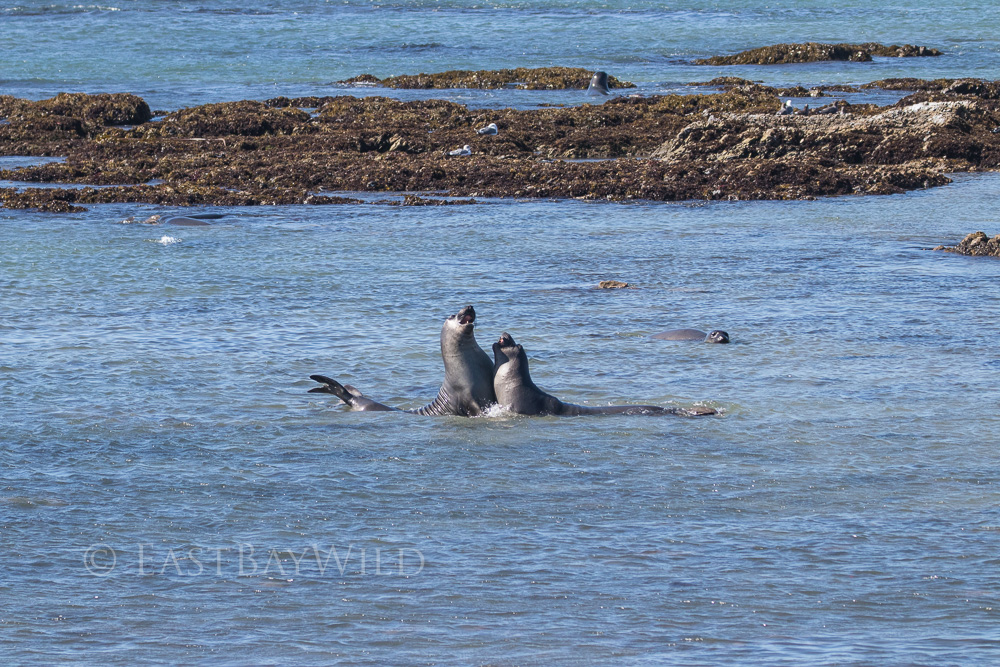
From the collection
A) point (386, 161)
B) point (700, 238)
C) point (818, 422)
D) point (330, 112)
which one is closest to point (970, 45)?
point (330, 112)

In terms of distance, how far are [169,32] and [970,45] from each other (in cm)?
2946

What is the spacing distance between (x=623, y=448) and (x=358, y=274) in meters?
6.45

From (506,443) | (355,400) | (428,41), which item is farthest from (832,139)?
(428,41)

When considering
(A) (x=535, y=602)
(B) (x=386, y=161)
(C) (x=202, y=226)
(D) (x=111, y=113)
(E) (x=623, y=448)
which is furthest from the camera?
(D) (x=111, y=113)

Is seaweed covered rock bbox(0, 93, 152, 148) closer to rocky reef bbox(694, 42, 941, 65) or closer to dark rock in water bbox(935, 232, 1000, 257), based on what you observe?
dark rock in water bbox(935, 232, 1000, 257)

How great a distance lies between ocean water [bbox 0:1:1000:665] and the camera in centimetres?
541

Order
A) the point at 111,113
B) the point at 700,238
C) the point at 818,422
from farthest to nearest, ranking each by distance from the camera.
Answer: the point at 111,113 → the point at 700,238 → the point at 818,422

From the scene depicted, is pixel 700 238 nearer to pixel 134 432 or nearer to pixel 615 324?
pixel 615 324

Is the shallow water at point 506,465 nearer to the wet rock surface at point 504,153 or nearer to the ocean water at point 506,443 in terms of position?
the ocean water at point 506,443

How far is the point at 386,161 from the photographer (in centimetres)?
2089

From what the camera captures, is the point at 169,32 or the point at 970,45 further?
the point at 169,32

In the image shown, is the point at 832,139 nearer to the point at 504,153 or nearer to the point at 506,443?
the point at 504,153

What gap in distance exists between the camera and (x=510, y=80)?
34031 mm

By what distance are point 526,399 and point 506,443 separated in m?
0.61
